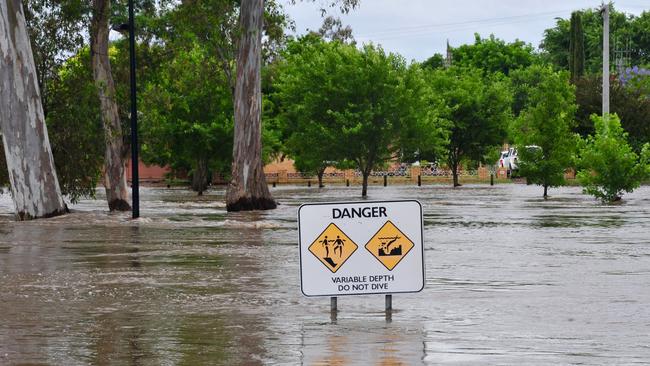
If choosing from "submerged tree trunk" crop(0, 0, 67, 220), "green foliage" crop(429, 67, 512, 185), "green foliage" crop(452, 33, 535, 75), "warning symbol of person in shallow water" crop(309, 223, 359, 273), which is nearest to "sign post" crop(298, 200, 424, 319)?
"warning symbol of person in shallow water" crop(309, 223, 359, 273)

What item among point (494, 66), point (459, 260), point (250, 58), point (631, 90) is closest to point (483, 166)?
point (631, 90)

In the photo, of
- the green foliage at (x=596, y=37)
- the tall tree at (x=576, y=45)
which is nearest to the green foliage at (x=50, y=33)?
the tall tree at (x=576, y=45)

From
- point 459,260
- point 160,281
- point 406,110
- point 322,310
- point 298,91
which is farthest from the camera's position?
point 298,91

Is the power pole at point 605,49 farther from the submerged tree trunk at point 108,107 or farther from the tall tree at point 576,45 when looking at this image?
the tall tree at point 576,45

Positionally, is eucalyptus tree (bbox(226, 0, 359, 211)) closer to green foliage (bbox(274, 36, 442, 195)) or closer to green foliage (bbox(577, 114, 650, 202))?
green foliage (bbox(577, 114, 650, 202))

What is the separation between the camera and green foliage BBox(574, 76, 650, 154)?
8175cm

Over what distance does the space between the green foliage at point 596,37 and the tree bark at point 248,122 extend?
83.8 metres

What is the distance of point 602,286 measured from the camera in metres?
17.7

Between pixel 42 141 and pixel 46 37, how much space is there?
→ 30.6 ft

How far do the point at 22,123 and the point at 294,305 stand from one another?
2621 cm

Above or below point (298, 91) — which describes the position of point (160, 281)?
below

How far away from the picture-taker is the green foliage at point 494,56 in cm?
13712

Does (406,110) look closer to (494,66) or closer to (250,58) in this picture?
(250,58)

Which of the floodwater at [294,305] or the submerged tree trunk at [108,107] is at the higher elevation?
the submerged tree trunk at [108,107]
